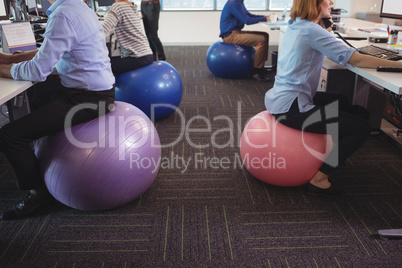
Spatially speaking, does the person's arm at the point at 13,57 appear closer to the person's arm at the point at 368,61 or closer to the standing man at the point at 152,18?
the person's arm at the point at 368,61

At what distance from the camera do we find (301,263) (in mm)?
1602

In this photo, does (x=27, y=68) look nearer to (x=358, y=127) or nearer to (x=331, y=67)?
(x=358, y=127)

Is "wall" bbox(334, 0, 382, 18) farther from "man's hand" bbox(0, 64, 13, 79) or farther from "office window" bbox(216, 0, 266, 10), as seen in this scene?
"man's hand" bbox(0, 64, 13, 79)

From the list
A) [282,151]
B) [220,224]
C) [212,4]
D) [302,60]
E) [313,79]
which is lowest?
[220,224]

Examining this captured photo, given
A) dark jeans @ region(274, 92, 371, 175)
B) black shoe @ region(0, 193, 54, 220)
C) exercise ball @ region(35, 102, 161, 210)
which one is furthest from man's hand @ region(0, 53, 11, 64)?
dark jeans @ region(274, 92, 371, 175)

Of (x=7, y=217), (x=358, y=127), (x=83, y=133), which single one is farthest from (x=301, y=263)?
(x=7, y=217)

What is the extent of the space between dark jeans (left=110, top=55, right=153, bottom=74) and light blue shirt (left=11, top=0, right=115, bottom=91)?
106cm

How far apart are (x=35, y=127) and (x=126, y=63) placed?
4.58ft

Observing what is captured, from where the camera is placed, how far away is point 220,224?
Result: 6.17 feet

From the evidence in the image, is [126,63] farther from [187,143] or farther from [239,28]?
[239,28]

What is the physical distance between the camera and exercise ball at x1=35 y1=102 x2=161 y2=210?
1.75m

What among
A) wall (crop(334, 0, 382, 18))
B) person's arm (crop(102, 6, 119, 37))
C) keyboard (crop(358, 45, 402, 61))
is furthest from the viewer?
wall (crop(334, 0, 382, 18))

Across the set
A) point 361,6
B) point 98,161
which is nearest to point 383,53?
point 98,161

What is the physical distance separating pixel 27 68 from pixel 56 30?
23 cm
